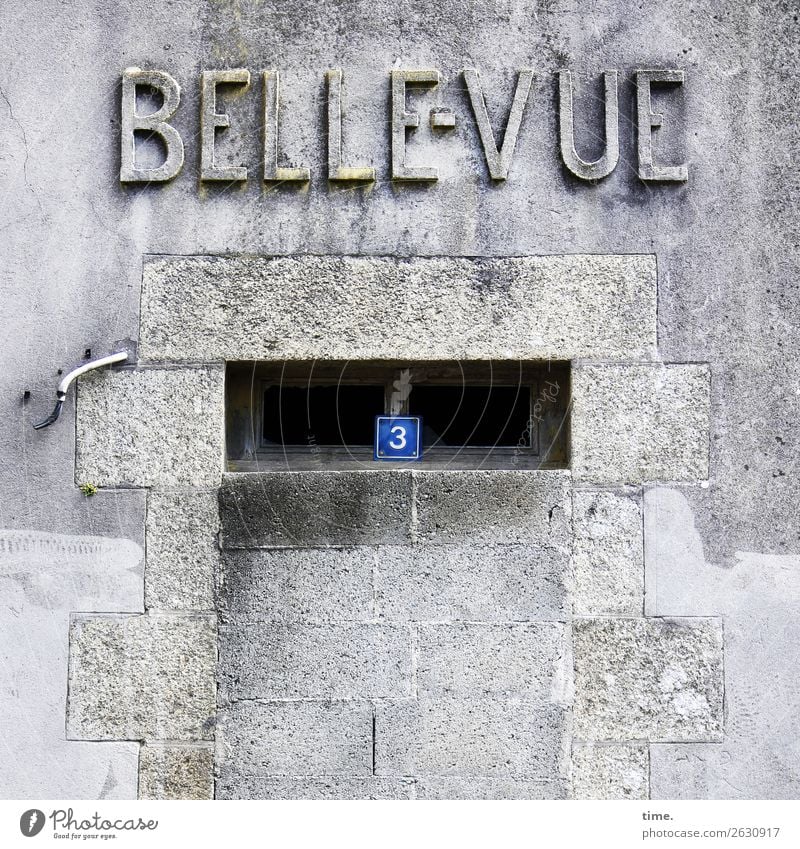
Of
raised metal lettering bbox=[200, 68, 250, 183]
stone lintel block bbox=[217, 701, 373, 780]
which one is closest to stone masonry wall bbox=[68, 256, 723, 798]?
stone lintel block bbox=[217, 701, 373, 780]

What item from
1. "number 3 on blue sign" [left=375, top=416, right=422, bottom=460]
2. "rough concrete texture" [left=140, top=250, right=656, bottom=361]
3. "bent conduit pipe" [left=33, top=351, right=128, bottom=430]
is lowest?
"number 3 on blue sign" [left=375, top=416, right=422, bottom=460]

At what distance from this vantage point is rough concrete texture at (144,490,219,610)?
3346 mm

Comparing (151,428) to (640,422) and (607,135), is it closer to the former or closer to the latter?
(640,422)

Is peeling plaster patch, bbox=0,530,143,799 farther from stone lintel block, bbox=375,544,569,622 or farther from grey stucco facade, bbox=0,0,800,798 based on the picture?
stone lintel block, bbox=375,544,569,622

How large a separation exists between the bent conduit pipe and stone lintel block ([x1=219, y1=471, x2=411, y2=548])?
621 mm

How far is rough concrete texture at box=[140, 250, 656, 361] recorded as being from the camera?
3.40 m

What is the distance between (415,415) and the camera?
357 centimetres

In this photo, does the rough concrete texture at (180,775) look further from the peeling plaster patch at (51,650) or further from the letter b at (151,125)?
the letter b at (151,125)

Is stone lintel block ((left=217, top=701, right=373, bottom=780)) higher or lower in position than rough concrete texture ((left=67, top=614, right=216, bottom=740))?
lower

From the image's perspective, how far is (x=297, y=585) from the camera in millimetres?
3352

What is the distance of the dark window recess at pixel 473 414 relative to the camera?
11.7 ft

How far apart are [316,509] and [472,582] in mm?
648

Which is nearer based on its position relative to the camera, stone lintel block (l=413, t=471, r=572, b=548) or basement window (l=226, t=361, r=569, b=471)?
stone lintel block (l=413, t=471, r=572, b=548)

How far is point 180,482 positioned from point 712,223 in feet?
7.41
